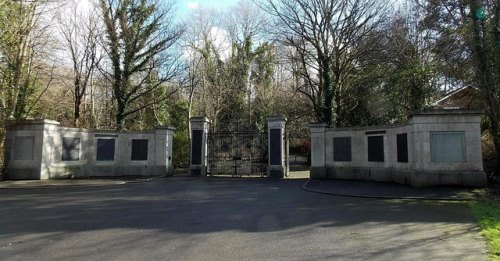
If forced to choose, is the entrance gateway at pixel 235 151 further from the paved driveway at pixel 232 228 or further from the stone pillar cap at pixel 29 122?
the paved driveway at pixel 232 228

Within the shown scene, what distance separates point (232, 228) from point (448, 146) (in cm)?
1002

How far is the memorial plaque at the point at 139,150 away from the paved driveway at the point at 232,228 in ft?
28.9

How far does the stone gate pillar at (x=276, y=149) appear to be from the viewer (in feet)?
68.9

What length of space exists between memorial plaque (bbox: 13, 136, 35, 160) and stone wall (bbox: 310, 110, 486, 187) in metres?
15.3

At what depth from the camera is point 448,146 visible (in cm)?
1459

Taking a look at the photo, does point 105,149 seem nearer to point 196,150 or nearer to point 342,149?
point 196,150

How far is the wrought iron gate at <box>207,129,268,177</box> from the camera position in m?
22.8

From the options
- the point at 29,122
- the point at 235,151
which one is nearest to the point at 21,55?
the point at 29,122

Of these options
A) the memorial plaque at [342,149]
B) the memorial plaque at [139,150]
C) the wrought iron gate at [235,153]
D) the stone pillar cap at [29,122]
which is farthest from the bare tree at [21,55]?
the memorial plaque at [342,149]

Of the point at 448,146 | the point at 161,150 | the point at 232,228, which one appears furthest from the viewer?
the point at 161,150

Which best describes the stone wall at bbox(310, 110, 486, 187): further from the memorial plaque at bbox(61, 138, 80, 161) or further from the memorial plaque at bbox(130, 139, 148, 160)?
the memorial plaque at bbox(61, 138, 80, 161)

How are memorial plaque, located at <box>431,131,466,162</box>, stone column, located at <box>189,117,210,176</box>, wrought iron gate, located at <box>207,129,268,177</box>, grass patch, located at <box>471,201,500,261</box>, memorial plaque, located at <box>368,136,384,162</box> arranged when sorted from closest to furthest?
grass patch, located at <box>471,201,500,261</box>, memorial plaque, located at <box>431,131,466,162</box>, memorial plaque, located at <box>368,136,384,162</box>, stone column, located at <box>189,117,210,176</box>, wrought iron gate, located at <box>207,129,268,177</box>

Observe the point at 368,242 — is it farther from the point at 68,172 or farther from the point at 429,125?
the point at 68,172

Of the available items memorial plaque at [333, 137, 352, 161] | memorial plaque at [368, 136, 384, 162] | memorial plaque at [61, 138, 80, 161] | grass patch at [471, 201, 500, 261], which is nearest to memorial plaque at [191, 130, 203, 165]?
memorial plaque at [61, 138, 80, 161]
